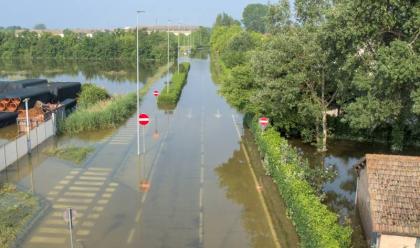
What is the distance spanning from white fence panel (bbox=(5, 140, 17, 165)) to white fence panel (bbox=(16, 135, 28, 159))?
0.44 metres

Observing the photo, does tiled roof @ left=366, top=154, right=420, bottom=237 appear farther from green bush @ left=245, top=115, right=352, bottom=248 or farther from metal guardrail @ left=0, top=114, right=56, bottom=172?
metal guardrail @ left=0, top=114, right=56, bottom=172

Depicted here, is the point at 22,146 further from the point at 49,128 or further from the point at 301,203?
the point at 301,203

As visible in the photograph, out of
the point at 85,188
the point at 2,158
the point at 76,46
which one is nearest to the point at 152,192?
the point at 85,188

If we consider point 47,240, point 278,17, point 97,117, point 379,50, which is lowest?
point 47,240

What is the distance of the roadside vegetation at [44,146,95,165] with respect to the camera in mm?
24241

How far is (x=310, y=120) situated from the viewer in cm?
2739

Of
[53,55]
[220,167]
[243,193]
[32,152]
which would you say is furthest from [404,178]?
[53,55]

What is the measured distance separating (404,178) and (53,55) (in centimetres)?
11389

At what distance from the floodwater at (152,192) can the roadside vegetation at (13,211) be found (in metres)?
0.47

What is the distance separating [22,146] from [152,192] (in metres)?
9.17

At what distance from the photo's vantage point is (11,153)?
2300 cm

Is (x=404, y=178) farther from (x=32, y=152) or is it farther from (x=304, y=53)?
(x=32, y=152)

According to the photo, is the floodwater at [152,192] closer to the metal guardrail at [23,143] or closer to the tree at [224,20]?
the metal guardrail at [23,143]

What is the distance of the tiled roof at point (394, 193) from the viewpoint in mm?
13141
